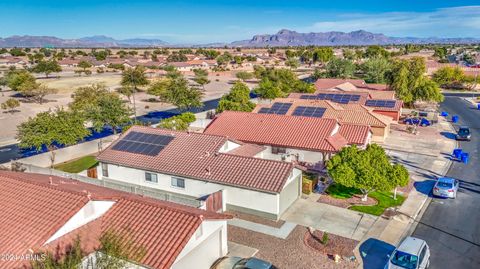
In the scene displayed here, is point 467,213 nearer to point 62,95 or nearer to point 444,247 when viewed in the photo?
point 444,247

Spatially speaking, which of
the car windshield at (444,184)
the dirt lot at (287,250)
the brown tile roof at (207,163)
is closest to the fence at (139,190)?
the brown tile roof at (207,163)

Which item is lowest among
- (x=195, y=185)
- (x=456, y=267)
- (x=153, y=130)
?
(x=456, y=267)

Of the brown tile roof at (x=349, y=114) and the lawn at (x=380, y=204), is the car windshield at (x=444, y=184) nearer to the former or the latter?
the lawn at (x=380, y=204)

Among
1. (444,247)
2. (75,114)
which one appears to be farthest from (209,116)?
(444,247)

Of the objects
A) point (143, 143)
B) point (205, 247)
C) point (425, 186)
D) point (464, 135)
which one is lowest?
point (425, 186)

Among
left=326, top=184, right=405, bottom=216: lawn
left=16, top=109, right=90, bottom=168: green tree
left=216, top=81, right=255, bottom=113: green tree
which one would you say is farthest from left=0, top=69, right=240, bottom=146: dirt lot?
left=326, top=184, right=405, bottom=216: lawn

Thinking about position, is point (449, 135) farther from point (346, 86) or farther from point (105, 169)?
point (105, 169)

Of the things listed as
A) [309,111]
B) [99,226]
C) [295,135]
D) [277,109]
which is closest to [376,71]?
[309,111]
